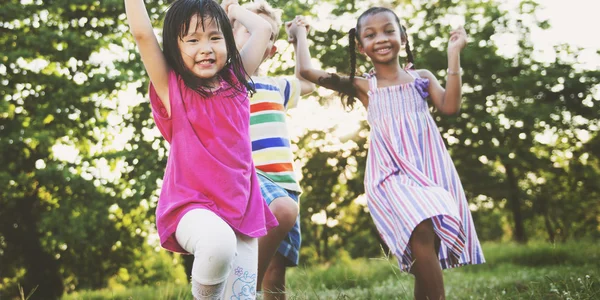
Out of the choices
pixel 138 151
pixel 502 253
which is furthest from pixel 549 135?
pixel 138 151

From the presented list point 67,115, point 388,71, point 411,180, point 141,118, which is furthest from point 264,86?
point 67,115

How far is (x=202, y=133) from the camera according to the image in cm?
224

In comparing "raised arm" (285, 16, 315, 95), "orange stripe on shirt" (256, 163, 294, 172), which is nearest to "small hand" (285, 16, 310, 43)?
"raised arm" (285, 16, 315, 95)

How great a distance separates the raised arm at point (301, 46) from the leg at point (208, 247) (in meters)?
1.79

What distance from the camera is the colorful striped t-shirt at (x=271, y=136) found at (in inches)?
125

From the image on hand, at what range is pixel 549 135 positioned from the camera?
12008 mm

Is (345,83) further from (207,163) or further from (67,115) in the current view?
(67,115)

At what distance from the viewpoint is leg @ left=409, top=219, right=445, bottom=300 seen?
2.93 m

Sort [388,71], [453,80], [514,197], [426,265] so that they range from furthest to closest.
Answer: [514,197] → [388,71] → [453,80] → [426,265]

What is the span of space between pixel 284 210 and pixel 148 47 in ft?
3.61

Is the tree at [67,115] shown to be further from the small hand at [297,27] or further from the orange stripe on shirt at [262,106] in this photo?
the orange stripe on shirt at [262,106]

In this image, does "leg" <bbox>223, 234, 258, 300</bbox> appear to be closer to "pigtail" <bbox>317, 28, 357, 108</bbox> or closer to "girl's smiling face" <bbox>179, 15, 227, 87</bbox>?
"girl's smiling face" <bbox>179, 15, 227, 87</bbox>

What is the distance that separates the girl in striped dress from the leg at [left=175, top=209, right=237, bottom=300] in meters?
1.25

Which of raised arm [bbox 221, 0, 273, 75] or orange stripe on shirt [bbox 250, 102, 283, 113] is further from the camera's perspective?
orange stripe on shirt [bbox 250, 102, 283, 113]
